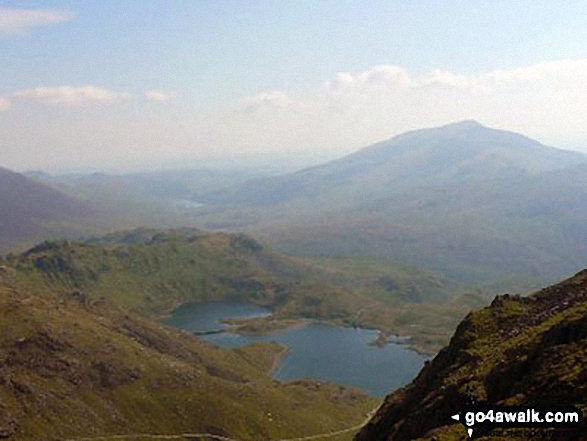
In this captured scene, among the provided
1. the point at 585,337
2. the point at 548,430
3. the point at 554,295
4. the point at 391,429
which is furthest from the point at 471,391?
the point at 554,295

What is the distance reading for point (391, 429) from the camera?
12662cm

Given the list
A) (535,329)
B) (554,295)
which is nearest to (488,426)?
(535,329)

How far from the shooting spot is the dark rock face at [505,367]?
88875 millimetres

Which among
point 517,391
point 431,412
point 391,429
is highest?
point 517,391

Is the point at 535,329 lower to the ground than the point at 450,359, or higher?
higher

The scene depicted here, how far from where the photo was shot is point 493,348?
12888 cm

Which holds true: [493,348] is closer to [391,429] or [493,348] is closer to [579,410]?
[391,429]

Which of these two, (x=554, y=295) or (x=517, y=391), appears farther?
(x=554, y=295)

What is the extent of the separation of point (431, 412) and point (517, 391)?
19085 millimetres

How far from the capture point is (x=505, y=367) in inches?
4200

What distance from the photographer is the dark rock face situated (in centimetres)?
8888

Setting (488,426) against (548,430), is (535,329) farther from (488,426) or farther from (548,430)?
(548,430)

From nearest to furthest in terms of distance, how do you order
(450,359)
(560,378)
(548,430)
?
1. (548,430)
2. (560,378)
3. (450,359)

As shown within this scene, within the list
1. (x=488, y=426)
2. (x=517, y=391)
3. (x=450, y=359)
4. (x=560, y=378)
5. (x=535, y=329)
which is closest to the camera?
(x=488, y=426)
